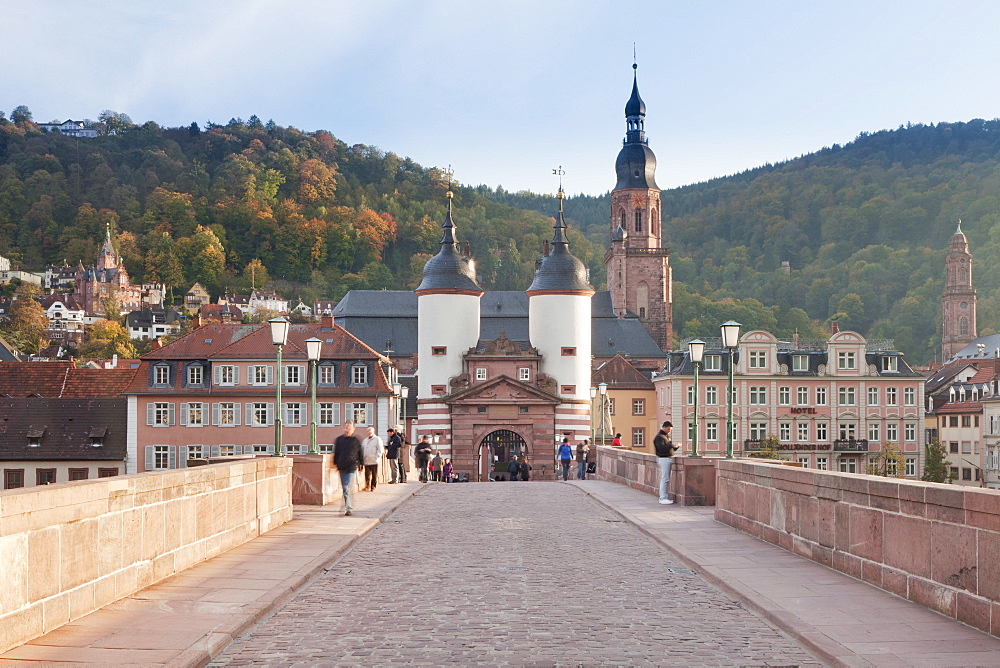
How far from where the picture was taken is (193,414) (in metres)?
65.6

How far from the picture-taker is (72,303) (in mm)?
195750

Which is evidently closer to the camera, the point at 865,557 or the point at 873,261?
the point at 865,557

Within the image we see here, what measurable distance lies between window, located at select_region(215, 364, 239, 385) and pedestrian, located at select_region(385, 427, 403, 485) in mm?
33394

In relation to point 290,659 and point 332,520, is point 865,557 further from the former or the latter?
point 332,520

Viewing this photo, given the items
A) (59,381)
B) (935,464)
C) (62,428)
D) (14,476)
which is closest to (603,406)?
(62,428)

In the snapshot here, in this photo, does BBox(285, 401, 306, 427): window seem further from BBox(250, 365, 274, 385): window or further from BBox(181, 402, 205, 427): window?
BBox(181, 402, 205, 427): window

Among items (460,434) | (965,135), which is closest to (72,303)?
(965,135)

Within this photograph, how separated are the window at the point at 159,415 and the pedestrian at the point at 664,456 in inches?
1871

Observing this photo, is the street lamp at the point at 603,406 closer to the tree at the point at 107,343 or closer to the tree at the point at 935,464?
the tree at the point at 935,464

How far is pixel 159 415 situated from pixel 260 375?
578 centimetres

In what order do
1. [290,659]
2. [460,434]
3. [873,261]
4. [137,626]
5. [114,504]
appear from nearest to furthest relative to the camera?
1. [290,659]
2. [137,626]
3. [114,504]
4. [460,434]
5. [873,261]

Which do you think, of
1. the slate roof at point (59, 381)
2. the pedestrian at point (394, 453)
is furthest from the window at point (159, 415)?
the pedestrian at point (394, 453)

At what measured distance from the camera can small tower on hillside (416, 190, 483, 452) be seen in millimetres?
60219

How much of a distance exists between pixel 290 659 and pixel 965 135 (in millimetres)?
174410
